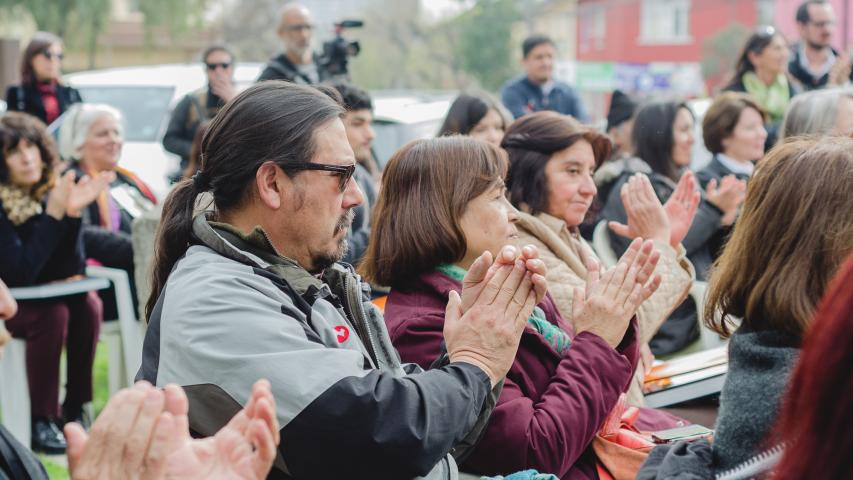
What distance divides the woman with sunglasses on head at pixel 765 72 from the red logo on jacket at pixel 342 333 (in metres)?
5.19

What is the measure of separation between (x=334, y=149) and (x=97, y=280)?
9.25 ft

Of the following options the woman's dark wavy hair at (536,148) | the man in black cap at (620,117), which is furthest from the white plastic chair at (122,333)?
the man in black cap at (620,117)

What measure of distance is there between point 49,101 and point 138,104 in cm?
235

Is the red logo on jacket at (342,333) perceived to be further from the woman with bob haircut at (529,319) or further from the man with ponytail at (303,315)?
the woman with bob haircut at (529,319)

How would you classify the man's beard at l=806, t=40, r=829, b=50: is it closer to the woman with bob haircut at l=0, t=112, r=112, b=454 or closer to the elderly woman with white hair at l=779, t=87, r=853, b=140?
the elderly woman with white hair at l=779, t=87, r=853, b=140

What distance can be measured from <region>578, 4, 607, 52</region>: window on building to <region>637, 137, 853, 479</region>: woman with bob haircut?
3787 cm

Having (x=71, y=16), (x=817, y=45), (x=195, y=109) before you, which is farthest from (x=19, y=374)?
(x=71, y=16)

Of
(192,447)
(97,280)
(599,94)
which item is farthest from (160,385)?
(599,94)

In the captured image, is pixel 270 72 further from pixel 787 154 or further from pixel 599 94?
pixel 599 94

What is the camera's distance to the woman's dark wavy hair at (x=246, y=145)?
2.12 meters

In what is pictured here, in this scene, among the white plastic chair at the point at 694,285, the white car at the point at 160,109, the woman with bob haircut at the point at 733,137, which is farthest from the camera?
the white car at the point at 160,109

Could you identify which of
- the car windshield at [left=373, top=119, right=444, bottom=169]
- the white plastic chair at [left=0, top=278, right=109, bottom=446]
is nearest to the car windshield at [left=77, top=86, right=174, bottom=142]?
the car windshield at [left=373, top=119, right=444, bottom=169]

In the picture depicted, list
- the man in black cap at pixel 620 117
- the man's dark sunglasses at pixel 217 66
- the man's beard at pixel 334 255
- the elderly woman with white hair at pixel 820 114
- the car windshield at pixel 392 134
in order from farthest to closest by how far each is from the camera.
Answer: the car windshield at pixel 392 134, the man's dark sunglasses at pixel 217 66, the man in black cap at pixel 620 117, the elderly woman with white hair at pixel 820 114, the man's beard at pixel 334 255

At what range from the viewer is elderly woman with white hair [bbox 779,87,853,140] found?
430cm
